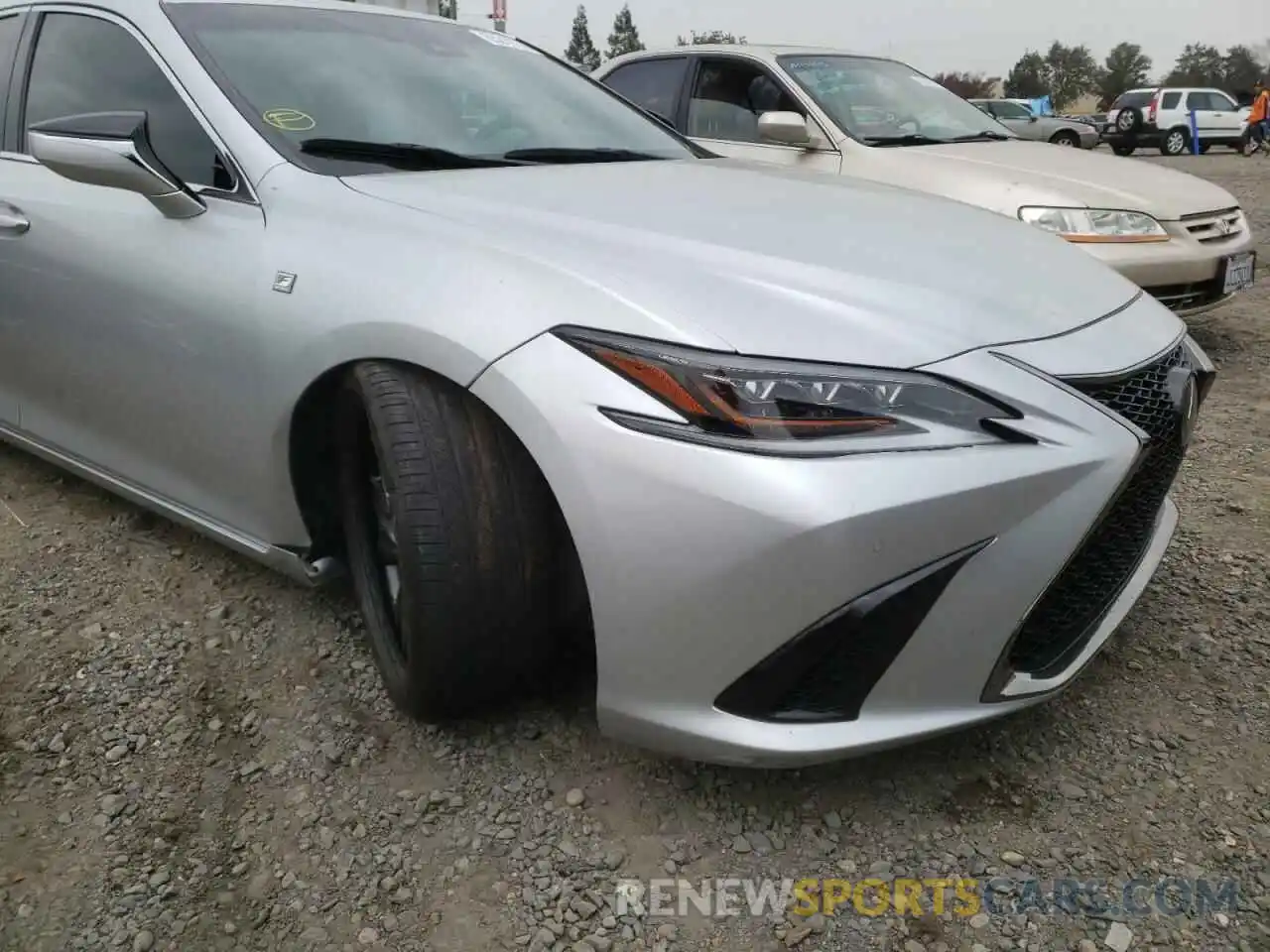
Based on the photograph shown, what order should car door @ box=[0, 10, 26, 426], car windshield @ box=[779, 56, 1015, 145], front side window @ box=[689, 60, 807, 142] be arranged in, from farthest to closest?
1. front side window @ box=[689, 60, 807, 142]
2. car windshield @ box=[779, 56, 1015, 145]
3. car door @ box=[0, 10, 26, 426]

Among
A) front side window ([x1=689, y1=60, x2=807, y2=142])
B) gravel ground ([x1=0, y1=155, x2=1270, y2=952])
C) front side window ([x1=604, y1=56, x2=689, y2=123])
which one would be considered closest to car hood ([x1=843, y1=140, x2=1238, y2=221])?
front side window ([x1=689, y1=60, x2=807, y2=142])

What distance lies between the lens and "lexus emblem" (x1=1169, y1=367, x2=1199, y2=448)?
1.75 meters

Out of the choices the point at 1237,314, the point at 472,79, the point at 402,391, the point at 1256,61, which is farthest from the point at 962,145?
the point at 1256,61

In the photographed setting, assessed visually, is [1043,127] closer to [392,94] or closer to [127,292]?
[392,94]

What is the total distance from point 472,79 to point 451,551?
1418 mm

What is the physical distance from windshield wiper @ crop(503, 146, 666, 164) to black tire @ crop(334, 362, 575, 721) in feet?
2.73

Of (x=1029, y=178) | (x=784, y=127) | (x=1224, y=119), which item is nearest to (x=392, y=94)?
(x=784, y=127)

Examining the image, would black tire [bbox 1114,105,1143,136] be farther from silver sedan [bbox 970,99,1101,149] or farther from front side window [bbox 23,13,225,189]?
front side window [bbox 23,13,225,189]

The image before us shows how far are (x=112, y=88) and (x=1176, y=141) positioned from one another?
24317mm

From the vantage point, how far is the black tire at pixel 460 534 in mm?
1671

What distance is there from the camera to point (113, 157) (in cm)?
197

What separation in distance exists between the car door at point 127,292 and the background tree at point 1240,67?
2523 inches

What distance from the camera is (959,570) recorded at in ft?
4.74

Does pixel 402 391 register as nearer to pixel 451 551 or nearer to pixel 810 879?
pixel 451 551
